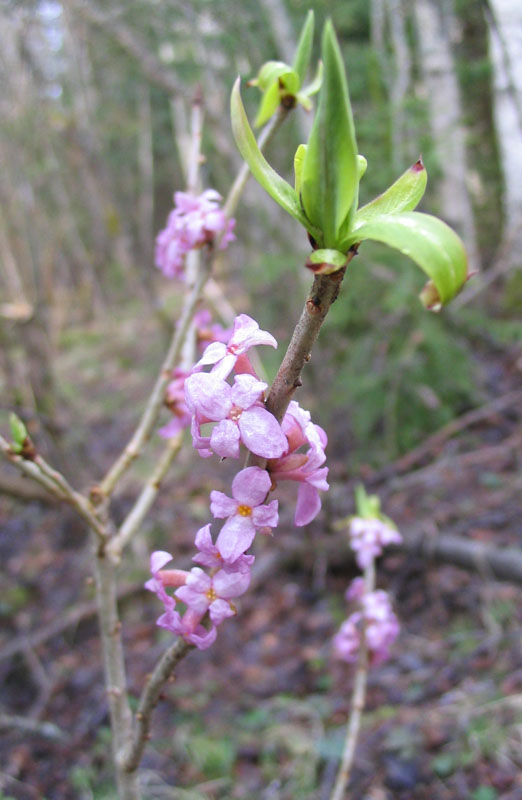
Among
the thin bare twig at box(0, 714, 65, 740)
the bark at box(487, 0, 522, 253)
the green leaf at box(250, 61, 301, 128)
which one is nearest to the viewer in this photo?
the green leaf at box(250, 61, 301, 128)

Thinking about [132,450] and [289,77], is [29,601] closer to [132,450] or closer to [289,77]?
[132,450]

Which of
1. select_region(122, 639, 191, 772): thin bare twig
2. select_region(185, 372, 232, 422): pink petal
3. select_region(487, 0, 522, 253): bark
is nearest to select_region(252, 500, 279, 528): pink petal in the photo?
select_region(185, 372, 232, 422): pink petal

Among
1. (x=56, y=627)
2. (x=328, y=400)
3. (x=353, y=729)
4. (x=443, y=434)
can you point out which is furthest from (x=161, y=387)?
(x=443, y=434)

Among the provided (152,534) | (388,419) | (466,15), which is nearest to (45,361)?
(152,534)

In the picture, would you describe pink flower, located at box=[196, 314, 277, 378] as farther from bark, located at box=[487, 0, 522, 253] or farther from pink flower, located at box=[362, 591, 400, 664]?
bark, located at box=[487, 0, 522, 253]

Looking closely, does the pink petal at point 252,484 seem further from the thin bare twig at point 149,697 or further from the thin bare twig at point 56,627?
the thin bare twig at point 56,627

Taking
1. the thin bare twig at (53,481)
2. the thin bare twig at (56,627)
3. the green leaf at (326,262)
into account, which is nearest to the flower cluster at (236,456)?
the green leaf at (326,262)

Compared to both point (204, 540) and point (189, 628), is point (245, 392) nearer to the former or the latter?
point (204, 540)
